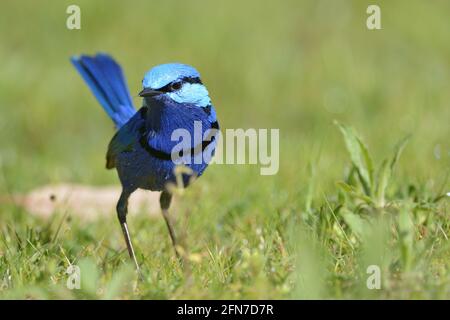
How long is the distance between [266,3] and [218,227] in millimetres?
4598

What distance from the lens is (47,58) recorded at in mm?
7660

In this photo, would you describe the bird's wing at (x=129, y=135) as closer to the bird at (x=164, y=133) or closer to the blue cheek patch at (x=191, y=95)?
the bird at (x=164, y=133)

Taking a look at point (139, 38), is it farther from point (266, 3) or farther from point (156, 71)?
point (156, 71)

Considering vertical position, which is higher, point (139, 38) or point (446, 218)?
point (139, 38)

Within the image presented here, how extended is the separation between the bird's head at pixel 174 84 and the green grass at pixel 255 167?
38 centimetres

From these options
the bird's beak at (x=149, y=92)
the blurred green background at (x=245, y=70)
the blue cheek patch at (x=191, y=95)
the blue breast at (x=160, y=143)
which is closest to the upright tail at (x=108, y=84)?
the blue breast at (x=160, y=143)

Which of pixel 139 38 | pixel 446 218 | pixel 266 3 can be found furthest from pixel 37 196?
pixel 266 3

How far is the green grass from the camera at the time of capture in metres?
2.99

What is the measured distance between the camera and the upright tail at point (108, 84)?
4.40 m

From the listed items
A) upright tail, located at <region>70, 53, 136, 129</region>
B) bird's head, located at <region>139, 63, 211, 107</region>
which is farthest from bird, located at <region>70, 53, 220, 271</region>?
→ upright tail, located at <region>70, 53, 136, 129</region>

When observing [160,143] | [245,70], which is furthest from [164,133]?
[245,70]

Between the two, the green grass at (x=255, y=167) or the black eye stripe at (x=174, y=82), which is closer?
the green grass at (x=255, y=167)

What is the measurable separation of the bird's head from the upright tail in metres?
0.89

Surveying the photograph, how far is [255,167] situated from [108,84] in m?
1.08
